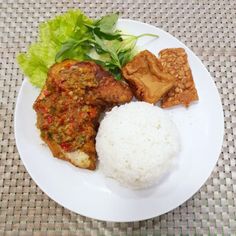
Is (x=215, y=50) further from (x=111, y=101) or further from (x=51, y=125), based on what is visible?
(x=51, y=125)

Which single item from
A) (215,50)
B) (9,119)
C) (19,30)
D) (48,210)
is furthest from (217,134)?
(19,30)

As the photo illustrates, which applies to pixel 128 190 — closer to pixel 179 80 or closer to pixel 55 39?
pixel 179 80

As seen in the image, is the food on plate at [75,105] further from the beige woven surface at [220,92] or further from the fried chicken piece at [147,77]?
the beige woven surface at [220,92]

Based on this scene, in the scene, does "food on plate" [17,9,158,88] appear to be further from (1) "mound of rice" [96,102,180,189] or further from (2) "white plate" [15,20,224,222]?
(1) "mound of rice" [96,102,180,189]

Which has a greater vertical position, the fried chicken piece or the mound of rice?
the fried chicken piece

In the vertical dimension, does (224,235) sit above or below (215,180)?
below

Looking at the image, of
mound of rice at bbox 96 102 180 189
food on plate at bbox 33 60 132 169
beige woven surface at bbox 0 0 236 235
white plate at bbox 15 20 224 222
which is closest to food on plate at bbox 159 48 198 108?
white plate at bbox 15 20 224 222

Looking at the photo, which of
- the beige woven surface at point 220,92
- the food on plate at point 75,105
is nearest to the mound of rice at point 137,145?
the food on plate at point 75,105
